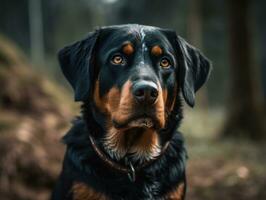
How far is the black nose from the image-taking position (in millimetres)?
4648

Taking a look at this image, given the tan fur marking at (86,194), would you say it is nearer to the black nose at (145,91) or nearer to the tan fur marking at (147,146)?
the tan fur marking at (147,146)

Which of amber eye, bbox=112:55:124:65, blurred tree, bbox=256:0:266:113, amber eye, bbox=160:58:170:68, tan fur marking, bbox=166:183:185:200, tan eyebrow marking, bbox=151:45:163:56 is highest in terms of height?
tan eyebrow marking, bbox=151:45:163:56

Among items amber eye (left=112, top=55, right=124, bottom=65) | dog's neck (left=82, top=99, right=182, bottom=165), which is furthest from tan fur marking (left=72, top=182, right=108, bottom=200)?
amber eye (left=112, top=55, right=124, bottom=65)

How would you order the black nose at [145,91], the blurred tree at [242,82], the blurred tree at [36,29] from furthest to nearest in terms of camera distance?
the blurred tree at [36,29] → the blurred tree at [242,82] → the black nose at [145,91]

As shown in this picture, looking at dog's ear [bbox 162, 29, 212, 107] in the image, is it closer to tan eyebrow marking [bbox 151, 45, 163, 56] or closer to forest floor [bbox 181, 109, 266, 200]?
tan eyebrow marking [bbox 151, 45, 163, 56]

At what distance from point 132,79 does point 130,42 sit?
1.49 feet

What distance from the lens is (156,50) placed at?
5129 millimetres

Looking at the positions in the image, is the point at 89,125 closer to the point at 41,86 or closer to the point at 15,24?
the point at 41,86

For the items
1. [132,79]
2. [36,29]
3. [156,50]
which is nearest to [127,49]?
[156,50]

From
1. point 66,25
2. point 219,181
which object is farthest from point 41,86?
point 66,25

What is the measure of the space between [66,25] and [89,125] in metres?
23.5

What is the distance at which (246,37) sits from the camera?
1284 centimetres

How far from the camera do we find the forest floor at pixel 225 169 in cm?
815

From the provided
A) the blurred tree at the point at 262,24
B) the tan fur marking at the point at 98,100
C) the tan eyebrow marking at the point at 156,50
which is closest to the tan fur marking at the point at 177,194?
the tan fur marking at the point at 98,100
